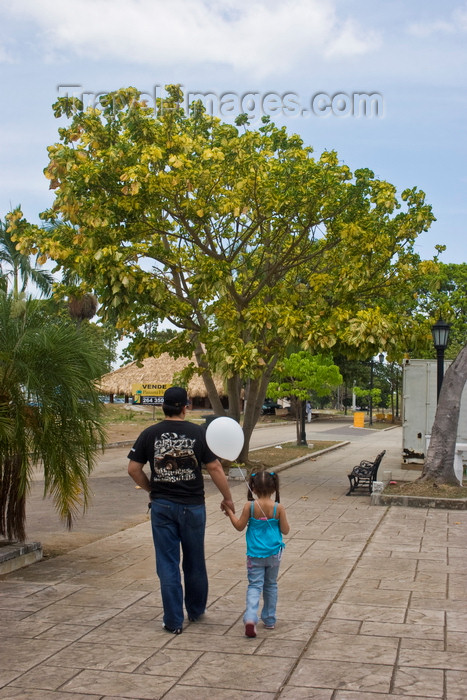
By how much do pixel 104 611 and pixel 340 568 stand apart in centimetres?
281

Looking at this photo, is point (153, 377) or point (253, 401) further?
point (153, 377)

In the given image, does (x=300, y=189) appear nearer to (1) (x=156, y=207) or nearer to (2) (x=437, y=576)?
(1) (x=156, y=207)

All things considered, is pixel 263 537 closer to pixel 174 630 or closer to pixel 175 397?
pixel 174 630

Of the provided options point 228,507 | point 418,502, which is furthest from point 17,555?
point 418,502

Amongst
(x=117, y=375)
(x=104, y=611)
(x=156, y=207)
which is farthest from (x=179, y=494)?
(x=117, y=375)

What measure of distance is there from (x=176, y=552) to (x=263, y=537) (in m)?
0.68

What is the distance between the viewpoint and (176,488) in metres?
5.96

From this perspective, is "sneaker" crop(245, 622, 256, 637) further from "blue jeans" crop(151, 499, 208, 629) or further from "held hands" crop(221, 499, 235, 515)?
"held hands" crop(221, 499, 235, 515)

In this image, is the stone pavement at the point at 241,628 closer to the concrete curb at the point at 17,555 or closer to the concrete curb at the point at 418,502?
the concrete curb at the point at 17,555

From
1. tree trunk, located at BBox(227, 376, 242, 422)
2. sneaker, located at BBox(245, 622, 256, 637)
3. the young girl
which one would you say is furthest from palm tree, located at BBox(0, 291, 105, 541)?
tree trunk, located at BBox(227, 376, 242, 422)

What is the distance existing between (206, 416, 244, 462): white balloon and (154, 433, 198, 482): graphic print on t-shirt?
206mm

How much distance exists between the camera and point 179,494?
19.5 feet

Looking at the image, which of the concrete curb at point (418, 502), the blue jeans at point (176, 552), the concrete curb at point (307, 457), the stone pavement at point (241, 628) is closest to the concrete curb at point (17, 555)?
the stone pavement at point (241, 628)

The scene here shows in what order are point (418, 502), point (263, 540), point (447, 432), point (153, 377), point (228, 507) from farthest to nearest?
point (153, 377) < point (447, 432) < point (418, 502) < point (228, 507) < point (263, 540)
